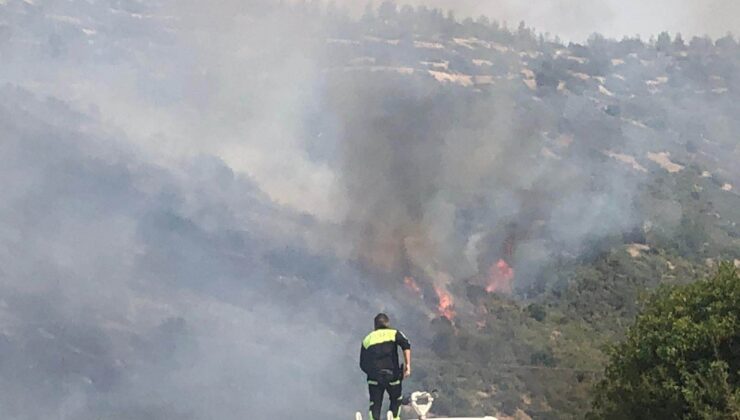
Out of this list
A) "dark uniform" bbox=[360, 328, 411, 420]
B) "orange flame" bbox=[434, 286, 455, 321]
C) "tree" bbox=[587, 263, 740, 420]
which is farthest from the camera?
"orange flame" bbox=[434, 286, 455, 321]

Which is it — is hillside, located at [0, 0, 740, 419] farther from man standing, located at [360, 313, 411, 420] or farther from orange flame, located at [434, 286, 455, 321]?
man standing, located at [360, 313, 411, 420]

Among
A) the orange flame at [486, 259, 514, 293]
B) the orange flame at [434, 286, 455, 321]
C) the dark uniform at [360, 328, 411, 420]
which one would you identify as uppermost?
the orange flame at [486, 259, 514, 293]

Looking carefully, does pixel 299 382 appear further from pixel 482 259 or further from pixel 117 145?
pixel 482 259

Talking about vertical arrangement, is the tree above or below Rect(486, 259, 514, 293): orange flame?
below

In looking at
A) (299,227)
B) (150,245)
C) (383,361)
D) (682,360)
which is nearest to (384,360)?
(383,361)

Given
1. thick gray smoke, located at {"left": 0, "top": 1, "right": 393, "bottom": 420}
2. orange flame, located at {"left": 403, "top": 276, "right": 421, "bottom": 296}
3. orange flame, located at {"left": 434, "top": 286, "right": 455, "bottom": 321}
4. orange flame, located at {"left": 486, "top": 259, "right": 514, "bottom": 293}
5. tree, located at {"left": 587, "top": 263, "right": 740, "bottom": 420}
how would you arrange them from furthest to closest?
1. orange flame, located at {"left": 486, "top": 259, "right": 514, "bottom": 293}
2. orange flame, located at {"left": 434, "top": 286, "right": 455, "bottom": 321}
3. orange flame, located at {"left": 403, "top": 276, "right": 421, "bottom": 296}
4. thick gray smoke, located at {"left": 0, "top": 1, "right": 393, "bottom": 420}
5. tree, located at {"left": 587, "top": 263, "right": 740, "bottom": 420}

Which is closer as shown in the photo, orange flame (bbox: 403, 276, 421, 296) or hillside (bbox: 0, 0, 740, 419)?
hillside (bbox: 0, 0, 740, 419)

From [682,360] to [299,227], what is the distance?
3547cm

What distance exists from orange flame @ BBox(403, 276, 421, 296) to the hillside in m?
0.09

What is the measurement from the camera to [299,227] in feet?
160

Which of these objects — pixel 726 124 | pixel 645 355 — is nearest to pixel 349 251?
pixel 645 355

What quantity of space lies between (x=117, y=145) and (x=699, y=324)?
3622cm

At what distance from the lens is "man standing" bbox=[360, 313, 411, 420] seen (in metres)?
12.0

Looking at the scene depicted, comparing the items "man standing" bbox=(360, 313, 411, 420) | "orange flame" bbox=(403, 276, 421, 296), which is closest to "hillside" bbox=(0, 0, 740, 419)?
"orange flame" bbox=(403, 276, 421, 296)
